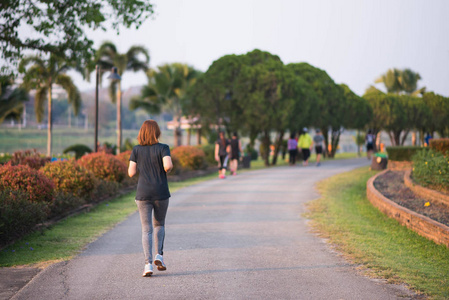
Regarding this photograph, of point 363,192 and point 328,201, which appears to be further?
point 363,192

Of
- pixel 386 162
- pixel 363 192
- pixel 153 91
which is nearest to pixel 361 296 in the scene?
pixel 363 192

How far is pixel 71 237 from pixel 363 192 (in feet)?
34.9

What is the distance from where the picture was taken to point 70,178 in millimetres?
13539

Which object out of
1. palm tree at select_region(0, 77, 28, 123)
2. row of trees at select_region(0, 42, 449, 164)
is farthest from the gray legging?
palm tree at select_region(0, 77, 28, 123)

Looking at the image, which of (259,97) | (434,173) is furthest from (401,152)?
(434,173)

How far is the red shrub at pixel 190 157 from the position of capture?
26828 mm

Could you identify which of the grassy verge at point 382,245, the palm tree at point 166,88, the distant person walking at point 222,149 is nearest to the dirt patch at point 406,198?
the grassy verge at point 382,245

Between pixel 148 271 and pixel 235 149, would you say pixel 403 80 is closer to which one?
pixel 235 149

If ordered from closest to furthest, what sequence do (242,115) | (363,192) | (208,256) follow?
(208,256), (363,192), (242,115)

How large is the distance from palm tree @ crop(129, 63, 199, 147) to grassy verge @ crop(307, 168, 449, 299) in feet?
133

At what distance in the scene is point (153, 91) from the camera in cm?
5453

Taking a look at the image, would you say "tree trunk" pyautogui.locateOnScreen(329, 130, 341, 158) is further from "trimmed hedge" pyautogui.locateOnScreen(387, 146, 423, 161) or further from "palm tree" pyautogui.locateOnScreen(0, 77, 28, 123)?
"palm tree" pyautogui.locateOnScreen(0, 77, 28, 123)

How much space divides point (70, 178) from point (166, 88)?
41.0 m

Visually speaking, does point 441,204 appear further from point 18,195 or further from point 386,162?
point 386,162
